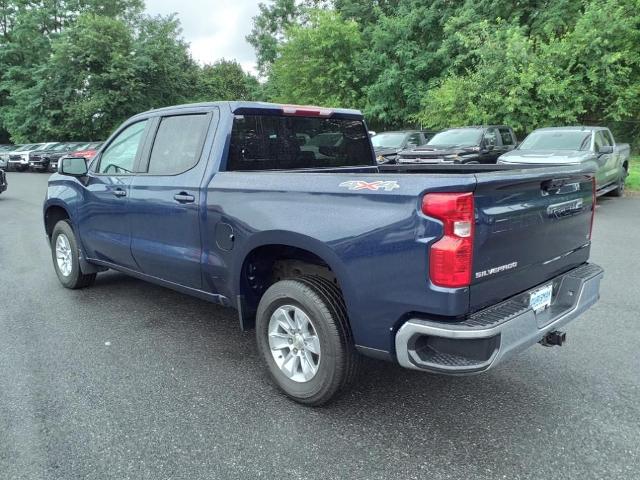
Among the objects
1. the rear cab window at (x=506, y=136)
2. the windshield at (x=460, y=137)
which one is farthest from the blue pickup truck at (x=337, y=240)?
the rear cab window at (x=506, y=136)

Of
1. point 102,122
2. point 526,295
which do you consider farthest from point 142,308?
point 102,122

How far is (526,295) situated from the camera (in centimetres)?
299

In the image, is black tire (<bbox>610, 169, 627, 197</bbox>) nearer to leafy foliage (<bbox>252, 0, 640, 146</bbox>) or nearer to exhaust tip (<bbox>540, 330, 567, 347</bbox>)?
leafy foliage (<bbox>252, 0, 640, 146</bbox>)

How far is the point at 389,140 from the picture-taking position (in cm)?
1728

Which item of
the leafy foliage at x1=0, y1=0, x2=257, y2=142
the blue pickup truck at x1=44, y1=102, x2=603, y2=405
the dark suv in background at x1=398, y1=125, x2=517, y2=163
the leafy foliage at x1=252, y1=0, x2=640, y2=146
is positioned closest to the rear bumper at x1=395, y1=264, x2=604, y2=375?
the blue pickup truck at x1=44, y1=102, x2=603, y2=405

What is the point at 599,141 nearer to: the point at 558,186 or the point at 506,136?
the point at 506,136

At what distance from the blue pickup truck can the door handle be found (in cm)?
1

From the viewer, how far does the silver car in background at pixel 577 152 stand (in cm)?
1104

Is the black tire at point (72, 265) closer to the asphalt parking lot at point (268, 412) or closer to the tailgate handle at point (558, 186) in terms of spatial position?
the asphalt parking lot at point (268, 412)

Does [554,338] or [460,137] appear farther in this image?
[460,137]

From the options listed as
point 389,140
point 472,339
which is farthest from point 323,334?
point 389,140

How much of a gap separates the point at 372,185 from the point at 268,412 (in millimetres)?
1506

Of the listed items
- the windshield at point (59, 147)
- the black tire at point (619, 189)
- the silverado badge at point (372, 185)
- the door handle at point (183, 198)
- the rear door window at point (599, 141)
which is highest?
the silverado badge at point (372, 185)

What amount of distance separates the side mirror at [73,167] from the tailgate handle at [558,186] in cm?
411
